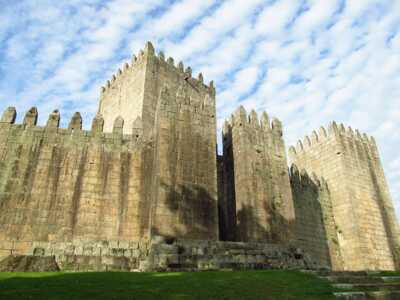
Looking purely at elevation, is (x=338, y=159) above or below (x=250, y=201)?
above

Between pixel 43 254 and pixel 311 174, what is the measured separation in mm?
16721

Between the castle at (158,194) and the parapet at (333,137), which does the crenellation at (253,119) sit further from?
the parapet at (333,137)

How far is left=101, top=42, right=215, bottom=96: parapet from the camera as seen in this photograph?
23791mm

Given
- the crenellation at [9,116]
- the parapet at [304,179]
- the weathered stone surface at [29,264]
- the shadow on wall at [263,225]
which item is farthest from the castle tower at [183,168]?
the parapet at [304,179]

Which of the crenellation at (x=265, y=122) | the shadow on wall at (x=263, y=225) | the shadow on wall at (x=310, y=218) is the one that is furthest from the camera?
the shadow on wall at (x=310, y=218)

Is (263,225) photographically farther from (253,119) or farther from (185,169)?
(253,119)

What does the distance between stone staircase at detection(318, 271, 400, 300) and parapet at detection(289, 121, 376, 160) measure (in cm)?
1324

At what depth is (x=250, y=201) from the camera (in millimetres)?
14195

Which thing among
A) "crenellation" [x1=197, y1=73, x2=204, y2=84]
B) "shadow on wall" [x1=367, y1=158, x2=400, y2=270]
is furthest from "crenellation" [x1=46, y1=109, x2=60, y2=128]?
"shadow on wall" [x1=367, y1=158, x2=400, y2=270]

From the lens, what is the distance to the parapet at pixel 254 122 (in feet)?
53.2

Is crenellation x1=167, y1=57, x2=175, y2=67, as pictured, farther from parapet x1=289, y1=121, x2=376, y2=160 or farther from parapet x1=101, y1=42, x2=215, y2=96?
parapet x1=289, y1=121, x2=376, y2=160

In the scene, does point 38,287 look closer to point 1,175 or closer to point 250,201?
point 1,175

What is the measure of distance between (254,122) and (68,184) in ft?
28.6

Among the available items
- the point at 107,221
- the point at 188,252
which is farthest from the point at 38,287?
the point at 107,221
